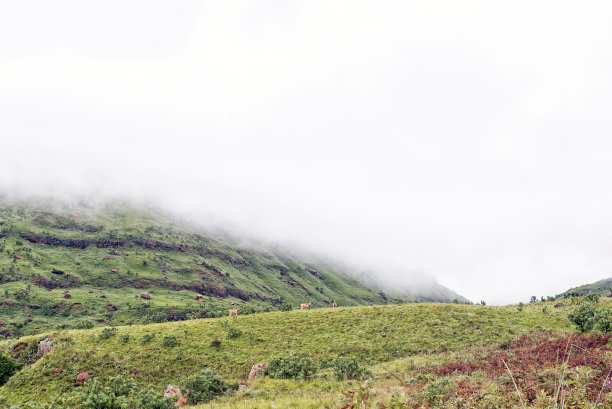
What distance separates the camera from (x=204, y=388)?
73.9 feet

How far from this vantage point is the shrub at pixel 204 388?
21.8 m

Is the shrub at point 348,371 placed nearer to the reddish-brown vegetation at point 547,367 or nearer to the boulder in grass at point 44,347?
the reddish-brown vegetation at point 547,367

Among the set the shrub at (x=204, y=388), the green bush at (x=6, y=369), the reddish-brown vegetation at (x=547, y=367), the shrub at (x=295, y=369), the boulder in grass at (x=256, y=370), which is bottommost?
the green bush at (x=6, y=369)

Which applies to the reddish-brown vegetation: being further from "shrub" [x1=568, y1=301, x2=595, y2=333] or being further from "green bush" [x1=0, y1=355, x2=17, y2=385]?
"green bush" [x1=0, y1=355, x2=17, y2=385]

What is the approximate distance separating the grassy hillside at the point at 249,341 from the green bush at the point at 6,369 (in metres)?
1.09

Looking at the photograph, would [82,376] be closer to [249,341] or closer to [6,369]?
[6,369]

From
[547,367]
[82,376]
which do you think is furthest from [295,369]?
[82,376]

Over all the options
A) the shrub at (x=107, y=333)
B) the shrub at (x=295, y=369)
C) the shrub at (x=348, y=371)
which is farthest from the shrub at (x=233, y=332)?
the shrub at (x=348, y=371)

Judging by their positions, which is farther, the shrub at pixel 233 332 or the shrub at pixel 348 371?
the shrub at pixel 233 332

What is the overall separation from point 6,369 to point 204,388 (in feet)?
95.8

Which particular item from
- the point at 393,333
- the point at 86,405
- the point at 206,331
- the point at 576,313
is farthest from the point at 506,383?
the point at 206,331

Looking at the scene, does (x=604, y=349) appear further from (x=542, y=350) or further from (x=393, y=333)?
(x=393, y=333)

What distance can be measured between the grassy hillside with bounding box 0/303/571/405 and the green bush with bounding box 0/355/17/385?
3.56ft

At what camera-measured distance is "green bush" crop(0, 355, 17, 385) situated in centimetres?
3412
